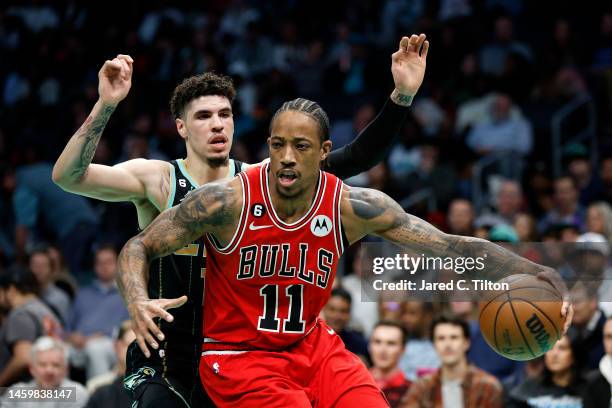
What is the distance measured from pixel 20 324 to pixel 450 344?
12.0 ft

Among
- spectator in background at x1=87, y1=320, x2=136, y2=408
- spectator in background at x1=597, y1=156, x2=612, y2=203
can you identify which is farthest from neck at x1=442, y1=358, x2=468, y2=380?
spectator in background at x1=597, y1=156, x2=612, y2=203

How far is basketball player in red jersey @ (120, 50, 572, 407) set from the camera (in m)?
5.04

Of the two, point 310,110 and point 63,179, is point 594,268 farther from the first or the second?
point 63,179

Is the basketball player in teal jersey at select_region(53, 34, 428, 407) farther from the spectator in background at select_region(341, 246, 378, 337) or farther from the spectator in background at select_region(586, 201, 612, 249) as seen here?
the spectator in background at select_region(586, 201, 612, 249)

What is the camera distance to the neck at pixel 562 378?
25.8 ft

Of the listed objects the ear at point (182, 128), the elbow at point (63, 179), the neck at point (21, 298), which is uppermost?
the ear at point (182, 128)

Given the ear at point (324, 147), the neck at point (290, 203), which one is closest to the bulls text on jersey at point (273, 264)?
the neck at point (290, 203)

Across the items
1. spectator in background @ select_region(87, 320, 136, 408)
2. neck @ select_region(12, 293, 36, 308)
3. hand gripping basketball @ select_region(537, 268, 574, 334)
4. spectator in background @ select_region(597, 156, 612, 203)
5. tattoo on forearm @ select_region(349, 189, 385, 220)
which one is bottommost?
spectator in background @ select_region(87, 320, 136, 408)

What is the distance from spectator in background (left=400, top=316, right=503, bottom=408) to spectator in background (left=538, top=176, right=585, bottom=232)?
3066 millimetres

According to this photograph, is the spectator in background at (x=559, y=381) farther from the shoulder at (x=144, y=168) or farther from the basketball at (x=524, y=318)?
the shoulder at (x=144, y=168)

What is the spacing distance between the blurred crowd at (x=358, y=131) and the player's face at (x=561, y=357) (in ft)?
0.06

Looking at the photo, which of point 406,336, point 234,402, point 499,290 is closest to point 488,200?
point 406,336

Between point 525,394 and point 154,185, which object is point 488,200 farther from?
point 154,185

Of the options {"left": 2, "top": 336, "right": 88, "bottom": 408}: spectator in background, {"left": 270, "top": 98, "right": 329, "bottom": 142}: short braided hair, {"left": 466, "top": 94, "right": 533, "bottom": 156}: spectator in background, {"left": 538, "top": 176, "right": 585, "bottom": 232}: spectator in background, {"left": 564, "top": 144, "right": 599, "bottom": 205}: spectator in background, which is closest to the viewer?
{"left": 270, "top": 98, "right": 329, "bottom": 142}: short braided hair
